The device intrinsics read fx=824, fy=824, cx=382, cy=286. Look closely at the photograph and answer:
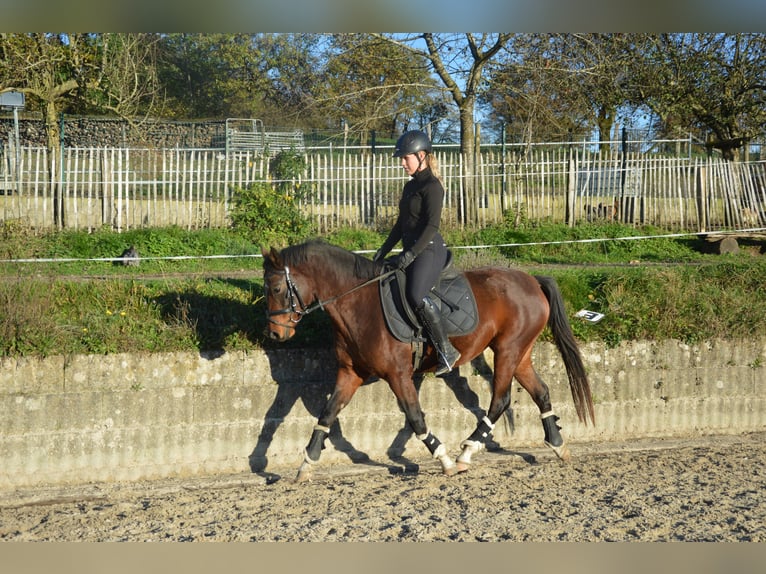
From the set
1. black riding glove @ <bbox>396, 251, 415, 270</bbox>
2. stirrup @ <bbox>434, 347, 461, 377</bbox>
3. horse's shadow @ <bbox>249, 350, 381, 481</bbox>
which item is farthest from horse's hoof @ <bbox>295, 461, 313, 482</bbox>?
black riding glove @ <bbox>396, 251, 415, 270</bbox>

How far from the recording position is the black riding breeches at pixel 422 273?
743 centimetres

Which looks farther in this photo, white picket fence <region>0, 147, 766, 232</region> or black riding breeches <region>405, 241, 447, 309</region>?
white picket fence <region>0, 147, 766, 232</region>

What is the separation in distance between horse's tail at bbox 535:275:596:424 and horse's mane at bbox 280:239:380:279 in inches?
77.3

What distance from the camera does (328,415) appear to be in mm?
7727

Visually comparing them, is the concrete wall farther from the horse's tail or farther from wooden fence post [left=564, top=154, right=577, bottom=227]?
wooden fence post [left=564, top=154, right=577, bottom=227]

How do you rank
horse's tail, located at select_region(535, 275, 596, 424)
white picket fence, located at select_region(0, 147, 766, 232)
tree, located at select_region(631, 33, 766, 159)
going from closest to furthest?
horse's tail, located at select_region(535, 275, 596, 424) < white picket fence, located at select_region(0, 147, 766, 232) < tree, located at select_region(631, 33, 766, 159)

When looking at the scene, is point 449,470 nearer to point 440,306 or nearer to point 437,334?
point 437,334

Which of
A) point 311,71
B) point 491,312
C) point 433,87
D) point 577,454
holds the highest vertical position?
point 311,71

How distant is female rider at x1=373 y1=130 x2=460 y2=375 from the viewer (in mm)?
7391

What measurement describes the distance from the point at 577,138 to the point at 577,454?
18742mm

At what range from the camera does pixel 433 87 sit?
17.9 m

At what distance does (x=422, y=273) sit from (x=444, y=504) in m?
2.02
